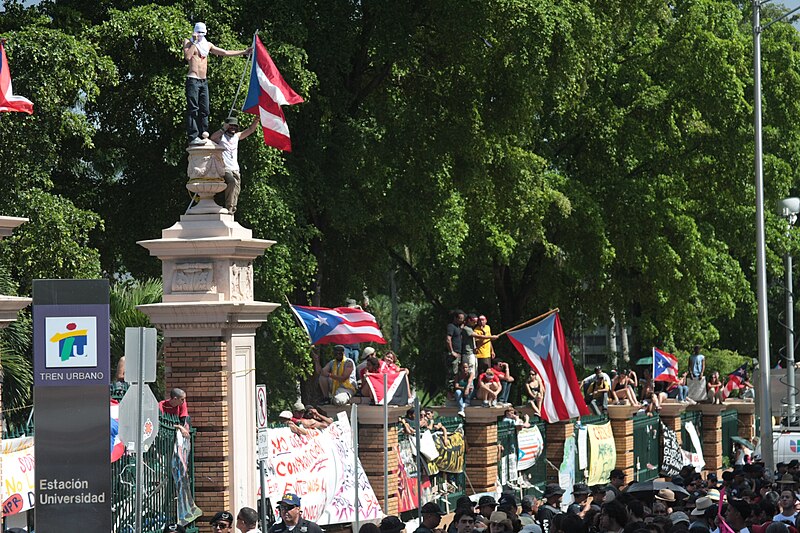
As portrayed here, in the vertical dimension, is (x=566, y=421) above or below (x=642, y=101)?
below

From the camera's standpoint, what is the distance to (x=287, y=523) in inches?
497

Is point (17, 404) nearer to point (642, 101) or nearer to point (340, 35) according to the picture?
point (340, 35)

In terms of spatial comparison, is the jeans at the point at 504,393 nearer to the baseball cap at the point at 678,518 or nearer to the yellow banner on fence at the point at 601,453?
the yellow banner on fence at the point at 601,453

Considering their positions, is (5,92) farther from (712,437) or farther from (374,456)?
(712,437)

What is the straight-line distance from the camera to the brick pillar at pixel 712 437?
122ft

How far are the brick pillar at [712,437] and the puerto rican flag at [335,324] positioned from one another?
19100mm

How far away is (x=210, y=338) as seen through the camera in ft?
51.8

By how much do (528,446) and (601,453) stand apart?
3967mm

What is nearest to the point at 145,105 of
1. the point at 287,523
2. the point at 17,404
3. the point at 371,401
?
the point at 17,404

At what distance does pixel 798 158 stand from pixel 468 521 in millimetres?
29549

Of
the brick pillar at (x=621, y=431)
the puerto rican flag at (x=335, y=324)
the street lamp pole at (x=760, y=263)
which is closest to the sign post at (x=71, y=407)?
the puerto rican flag at (x=335, y=324)

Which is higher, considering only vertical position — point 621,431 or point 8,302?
point 8,302

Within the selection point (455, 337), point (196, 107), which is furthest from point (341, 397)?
point (455, 337)

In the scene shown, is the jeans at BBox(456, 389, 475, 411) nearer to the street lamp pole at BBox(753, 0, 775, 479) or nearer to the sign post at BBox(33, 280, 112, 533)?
the street lamp pole at BBox(753, 0, 775, 479)
